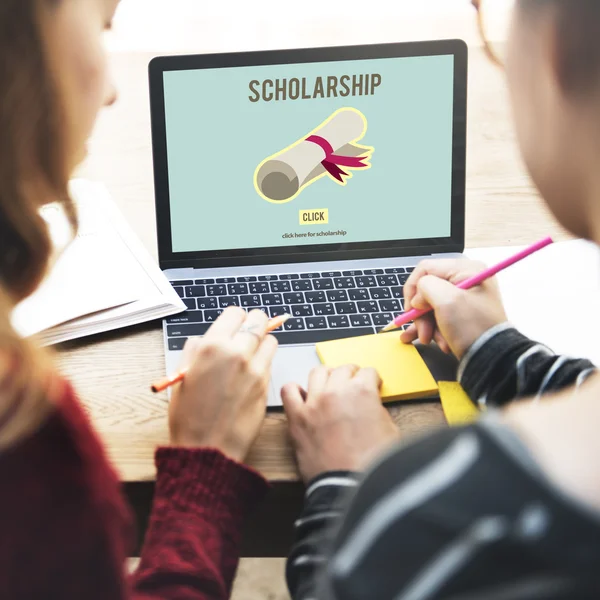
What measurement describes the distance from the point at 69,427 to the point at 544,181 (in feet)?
1.22

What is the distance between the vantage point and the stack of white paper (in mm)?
842

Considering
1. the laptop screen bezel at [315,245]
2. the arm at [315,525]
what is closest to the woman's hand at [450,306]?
the laptop screen bezel at [315,245]

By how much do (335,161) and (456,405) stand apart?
352 millimetres

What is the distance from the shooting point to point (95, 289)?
2.90ft

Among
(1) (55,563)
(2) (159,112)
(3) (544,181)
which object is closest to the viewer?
(1) (55,563)

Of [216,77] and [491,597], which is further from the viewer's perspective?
[216,77]

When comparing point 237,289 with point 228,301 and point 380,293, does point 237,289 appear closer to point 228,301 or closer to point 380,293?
point 228,301

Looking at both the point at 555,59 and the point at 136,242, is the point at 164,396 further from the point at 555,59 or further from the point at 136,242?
the point at 555,59

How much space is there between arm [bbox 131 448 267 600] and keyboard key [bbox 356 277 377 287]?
1.06 ft

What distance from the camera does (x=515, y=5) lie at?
54cm

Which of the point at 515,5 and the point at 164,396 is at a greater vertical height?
the point at 515,5

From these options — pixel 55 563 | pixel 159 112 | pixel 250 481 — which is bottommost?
pixel 250 481

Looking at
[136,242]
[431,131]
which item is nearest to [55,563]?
[136,242]

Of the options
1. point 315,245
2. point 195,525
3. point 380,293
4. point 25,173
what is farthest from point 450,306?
point 25,173
